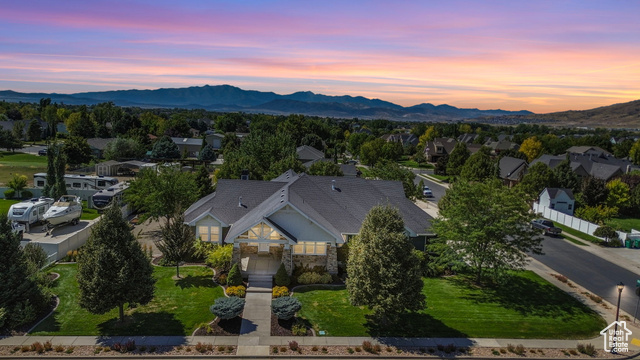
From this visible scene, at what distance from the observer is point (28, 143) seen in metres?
109

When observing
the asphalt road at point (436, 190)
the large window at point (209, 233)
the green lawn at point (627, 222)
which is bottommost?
the green lawn at point (627, 222)

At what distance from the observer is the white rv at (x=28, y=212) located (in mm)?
36469

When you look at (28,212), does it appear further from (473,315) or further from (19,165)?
(19,165)

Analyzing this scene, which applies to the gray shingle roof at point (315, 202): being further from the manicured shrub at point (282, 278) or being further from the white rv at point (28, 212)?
the white rv at point (28, 212)

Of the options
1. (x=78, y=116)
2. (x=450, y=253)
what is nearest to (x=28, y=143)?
(x=78, y=116)

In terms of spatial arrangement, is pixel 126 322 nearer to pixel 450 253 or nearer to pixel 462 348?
pixel 462 348

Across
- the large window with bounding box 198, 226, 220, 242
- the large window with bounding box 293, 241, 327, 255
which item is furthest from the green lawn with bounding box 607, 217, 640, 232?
the large window with bounding box 198, 226, 220, 242

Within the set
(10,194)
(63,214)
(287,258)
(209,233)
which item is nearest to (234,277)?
(287,258)

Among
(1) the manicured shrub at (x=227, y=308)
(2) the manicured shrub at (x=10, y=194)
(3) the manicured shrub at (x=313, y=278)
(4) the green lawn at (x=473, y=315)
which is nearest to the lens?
(1) the manicured shrub at (x=227, y=308)

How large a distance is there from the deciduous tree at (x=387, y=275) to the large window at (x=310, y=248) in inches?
292

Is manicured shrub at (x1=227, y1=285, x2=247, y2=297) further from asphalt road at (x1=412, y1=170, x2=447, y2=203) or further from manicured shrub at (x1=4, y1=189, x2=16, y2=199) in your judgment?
asphalt road at (x1=412, y1=170, x2=447, y2=203)

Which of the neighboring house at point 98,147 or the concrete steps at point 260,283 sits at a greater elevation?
the neighboring house at point 98,147

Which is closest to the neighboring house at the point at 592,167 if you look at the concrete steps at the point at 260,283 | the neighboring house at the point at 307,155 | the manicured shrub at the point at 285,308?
the neighboring house at the point at 307,155

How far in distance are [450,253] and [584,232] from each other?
25244 mm
